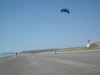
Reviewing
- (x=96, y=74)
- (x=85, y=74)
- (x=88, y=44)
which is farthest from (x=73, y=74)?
(x=88, y=44)

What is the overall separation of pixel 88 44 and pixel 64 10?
40413mm

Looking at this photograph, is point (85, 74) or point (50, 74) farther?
point (50, 74)

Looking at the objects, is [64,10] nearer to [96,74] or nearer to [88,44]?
[96,74]

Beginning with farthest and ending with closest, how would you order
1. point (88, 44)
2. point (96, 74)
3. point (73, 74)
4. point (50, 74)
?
point (88, 44), point (50, 74), point (73, 74), point (96, 74)

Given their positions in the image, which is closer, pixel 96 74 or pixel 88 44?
pixel 96 74

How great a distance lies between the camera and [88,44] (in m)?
64.8

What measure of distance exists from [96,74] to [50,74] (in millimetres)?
3344

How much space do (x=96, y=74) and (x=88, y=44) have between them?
55.7 m

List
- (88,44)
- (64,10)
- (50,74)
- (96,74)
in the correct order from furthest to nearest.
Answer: (88,44) < (64,10) < (50,74) < (96,74)

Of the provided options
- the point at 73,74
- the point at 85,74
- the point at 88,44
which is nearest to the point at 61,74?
the point at 73,74

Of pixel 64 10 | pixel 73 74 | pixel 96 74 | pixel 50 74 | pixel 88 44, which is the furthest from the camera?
pixel 88 44

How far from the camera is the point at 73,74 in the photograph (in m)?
11.1

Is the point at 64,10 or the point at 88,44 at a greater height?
the point at 64,10

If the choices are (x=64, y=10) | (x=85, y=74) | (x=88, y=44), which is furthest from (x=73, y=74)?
(x=88, y=44)
